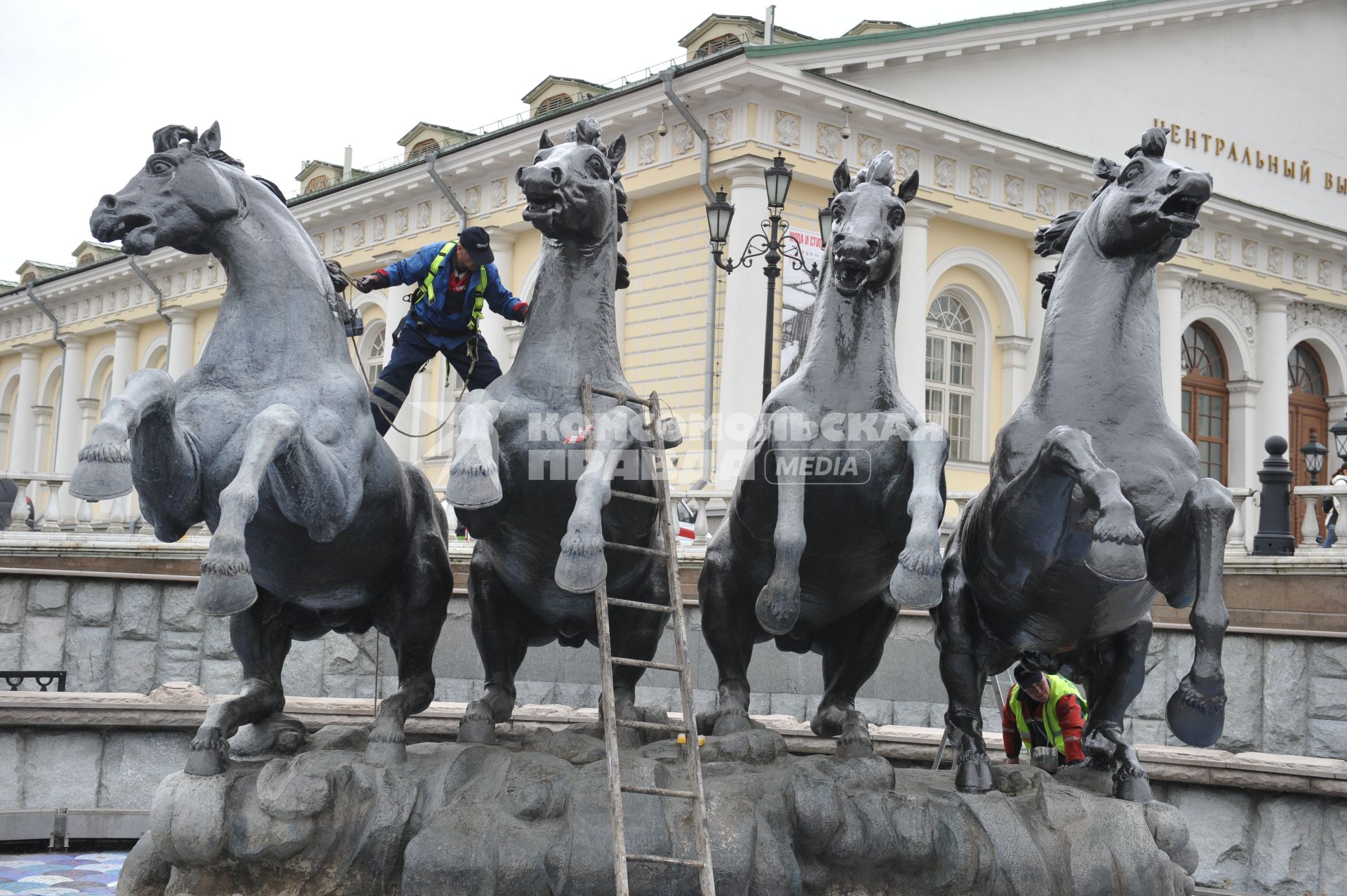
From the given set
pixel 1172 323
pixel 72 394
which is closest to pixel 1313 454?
pixel 1172 323

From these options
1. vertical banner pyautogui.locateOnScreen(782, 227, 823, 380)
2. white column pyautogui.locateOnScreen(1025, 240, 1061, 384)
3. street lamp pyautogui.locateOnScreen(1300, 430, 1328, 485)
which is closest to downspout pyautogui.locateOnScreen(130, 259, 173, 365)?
vertical banner pyautogui.locateOnScreen(782, 227, 823, 380)

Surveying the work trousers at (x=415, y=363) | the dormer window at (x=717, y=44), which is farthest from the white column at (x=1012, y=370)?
the work trousers at (x=415, y=363)

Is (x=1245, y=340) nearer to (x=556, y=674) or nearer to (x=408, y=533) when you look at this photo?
(x=556, y=674)

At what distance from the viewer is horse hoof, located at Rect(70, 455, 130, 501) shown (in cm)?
476

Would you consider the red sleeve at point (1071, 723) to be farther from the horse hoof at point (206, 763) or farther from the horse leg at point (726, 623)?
the horse hoof at point (206, 763)

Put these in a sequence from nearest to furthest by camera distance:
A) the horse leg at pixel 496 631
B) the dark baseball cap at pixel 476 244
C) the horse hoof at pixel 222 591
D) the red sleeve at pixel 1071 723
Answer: the horse hoof at pixel 222 591, the horse leg at pixel 496 631, the dark baseball cap at pixel 476 244, the red sleeve at pixel 1071 723

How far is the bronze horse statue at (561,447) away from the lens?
5785 mm

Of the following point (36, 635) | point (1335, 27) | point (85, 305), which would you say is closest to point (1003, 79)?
point (1335, 27)

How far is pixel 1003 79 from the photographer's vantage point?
24141mm

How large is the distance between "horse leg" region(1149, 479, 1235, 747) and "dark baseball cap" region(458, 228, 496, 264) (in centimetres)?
363

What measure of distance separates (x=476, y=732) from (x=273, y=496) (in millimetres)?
1548

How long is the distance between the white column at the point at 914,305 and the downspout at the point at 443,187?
7.64 metres

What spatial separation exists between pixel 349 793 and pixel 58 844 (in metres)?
3.64

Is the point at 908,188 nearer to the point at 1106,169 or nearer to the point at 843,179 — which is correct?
the point at 843,179
